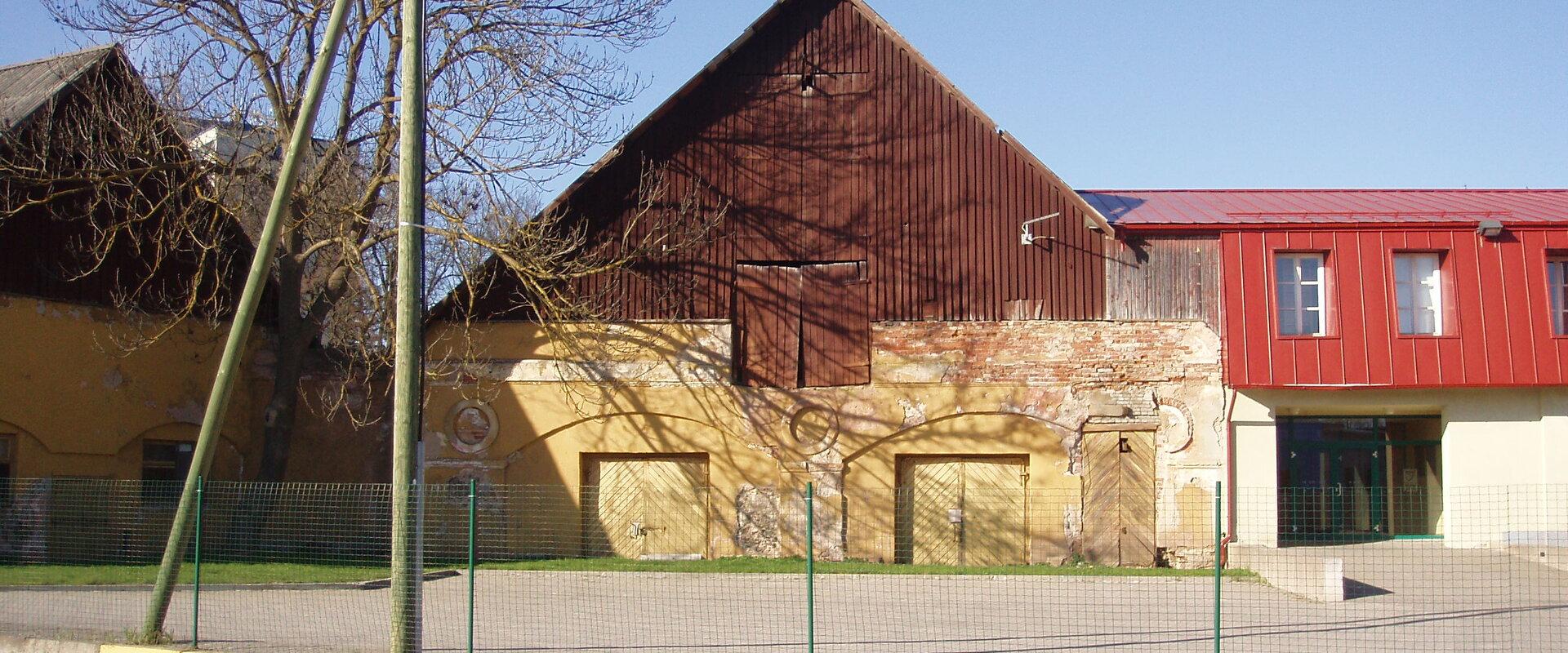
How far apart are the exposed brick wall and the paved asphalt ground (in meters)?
3.92

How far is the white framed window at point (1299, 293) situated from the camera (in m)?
20.5

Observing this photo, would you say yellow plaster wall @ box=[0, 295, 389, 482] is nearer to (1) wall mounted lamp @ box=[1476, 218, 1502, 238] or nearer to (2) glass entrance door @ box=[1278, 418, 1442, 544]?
(2) glass entrance door @ box=[1278, 418, 1442, 544]

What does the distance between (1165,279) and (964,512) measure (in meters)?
4.77

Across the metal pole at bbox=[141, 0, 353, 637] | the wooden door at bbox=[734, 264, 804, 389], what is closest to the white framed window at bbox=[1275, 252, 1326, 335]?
the wooden door at bbox=[734, 264, 804, 389]

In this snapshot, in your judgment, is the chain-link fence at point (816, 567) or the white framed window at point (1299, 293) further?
the white framed window at point (1299, 293)

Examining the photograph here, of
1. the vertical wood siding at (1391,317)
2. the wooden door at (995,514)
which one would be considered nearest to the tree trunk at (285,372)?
the wooden door at (995,514)

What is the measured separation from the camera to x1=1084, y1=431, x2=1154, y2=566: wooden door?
20047 mm

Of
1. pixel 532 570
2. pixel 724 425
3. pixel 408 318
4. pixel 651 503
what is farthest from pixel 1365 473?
pixel 408 318

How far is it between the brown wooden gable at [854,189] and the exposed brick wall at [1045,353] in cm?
29

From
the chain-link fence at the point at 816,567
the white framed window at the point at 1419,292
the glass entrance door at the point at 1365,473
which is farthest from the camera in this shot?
the glass entrance door at the point at 1365,473

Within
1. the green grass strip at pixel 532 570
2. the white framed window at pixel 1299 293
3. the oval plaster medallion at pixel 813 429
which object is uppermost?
the white framed window at pixel 1299 293

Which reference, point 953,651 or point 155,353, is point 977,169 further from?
point 155,353

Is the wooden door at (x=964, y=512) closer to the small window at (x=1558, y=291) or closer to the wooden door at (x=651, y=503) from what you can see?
the wooden door at (x=651, y=503)

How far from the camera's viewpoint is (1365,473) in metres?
21.7
